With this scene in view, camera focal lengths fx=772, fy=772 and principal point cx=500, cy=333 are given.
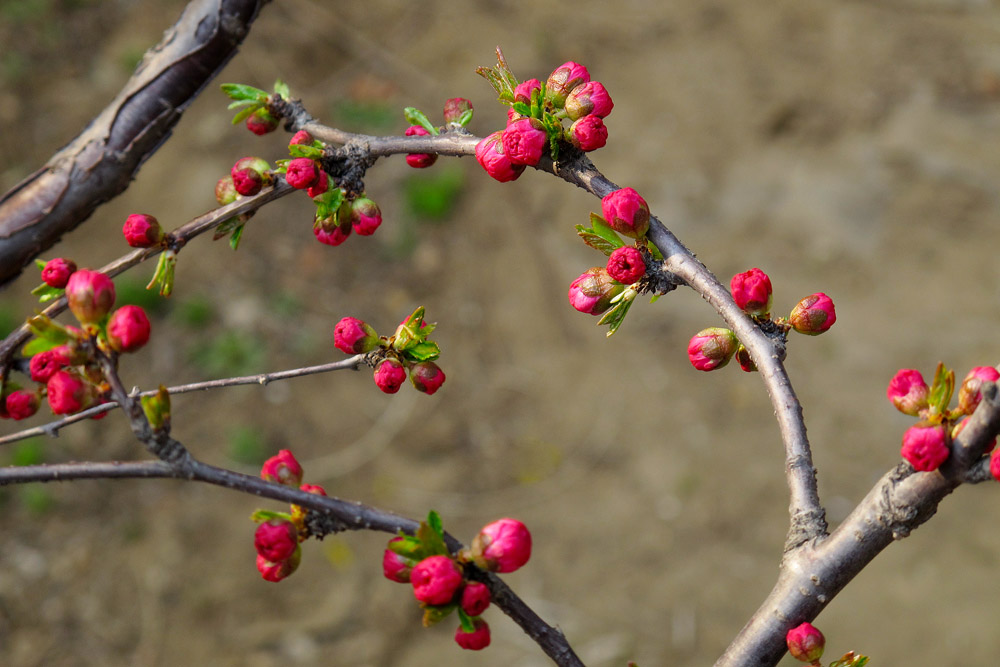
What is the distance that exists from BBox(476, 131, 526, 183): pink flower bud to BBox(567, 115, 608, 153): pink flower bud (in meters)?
0.09

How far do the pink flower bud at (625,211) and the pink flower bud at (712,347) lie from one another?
17cm

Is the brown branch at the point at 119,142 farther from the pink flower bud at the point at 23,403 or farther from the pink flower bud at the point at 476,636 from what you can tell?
the pink flower bud at the point at 476,636

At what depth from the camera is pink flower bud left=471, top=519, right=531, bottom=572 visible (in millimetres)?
847

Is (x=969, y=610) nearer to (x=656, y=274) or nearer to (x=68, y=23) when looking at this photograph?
(x=656, y=274)

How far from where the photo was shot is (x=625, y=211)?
0.98 metres

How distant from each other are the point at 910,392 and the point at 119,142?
51.9 inches

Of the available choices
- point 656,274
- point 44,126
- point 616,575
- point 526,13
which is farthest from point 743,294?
point 44,126

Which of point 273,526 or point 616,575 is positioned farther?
point 616,575

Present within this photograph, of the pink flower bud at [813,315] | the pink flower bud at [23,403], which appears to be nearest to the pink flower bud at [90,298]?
the pink flower bud at [23,403]

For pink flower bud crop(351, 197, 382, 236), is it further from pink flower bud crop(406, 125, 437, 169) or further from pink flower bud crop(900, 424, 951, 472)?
pink flower bud crop(900, 424, 951, 472)

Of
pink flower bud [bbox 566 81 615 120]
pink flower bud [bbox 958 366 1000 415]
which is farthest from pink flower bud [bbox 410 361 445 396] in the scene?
pink flower bud [bbox 958 366 1000 415]

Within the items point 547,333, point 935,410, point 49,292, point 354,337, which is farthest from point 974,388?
point 547,333

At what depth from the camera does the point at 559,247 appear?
396cm

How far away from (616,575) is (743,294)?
8.38 ft
